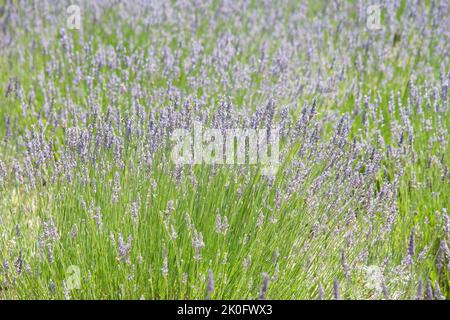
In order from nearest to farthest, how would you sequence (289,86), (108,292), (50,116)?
(108,292)
(50,116)
(289,86)

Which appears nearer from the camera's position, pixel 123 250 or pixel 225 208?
pixel 123 250

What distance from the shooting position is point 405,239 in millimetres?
2957

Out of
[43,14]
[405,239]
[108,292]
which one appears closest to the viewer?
[108,292]

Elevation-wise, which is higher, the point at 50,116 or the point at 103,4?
the point at 103,4

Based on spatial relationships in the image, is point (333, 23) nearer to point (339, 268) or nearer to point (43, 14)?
point (43, 14)

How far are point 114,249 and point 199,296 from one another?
15.2 inches

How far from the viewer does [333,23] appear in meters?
5.71

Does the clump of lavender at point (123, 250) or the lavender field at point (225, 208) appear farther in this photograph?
the lavender field at point (225, 208)

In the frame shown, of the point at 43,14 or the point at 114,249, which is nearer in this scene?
the point at 114,249

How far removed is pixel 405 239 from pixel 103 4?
370 cm

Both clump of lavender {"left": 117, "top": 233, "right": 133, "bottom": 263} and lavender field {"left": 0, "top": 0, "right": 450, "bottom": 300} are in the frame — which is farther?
lavender field {"left": 0, "top": 0, "right": 450, "bottom": 300}

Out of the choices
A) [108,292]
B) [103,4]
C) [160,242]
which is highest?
[103,4]

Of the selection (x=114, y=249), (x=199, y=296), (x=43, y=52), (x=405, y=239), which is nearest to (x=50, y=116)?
(x=43, y=52)
